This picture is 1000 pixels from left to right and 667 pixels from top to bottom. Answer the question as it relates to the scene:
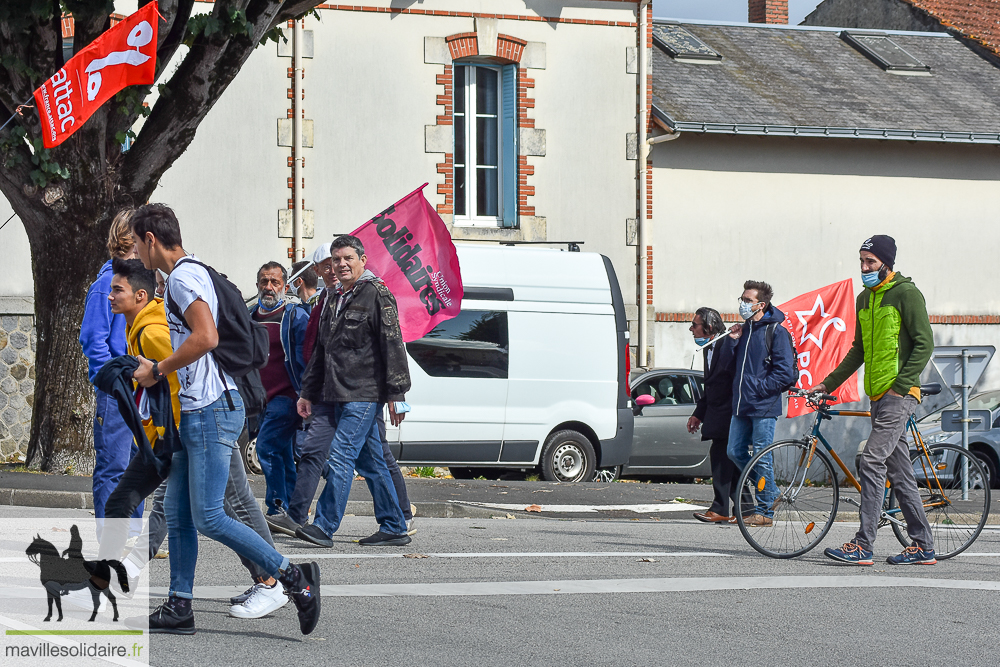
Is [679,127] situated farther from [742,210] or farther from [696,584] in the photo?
[696,584]

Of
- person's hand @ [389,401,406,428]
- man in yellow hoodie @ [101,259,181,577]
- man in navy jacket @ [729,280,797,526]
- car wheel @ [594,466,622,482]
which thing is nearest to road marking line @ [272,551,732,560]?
person's hand @ [389,401,406,428]

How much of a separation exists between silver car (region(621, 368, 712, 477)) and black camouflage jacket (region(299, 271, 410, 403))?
735 centimetres

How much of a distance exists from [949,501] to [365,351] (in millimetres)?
3870

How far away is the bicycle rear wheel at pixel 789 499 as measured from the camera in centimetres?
808

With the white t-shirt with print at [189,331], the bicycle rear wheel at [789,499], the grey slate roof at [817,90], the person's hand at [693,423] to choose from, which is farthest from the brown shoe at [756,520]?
the grey slate roof at [817,90]

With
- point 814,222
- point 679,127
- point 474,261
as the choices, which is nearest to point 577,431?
point 474,261

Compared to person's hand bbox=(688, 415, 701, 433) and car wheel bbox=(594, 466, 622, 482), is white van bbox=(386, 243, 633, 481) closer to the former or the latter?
car wheel bbox=(594, 466, 622, 482)

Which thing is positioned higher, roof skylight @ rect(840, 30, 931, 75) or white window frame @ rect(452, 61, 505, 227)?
roof skylight @ rect(840, 30, 931, 75)

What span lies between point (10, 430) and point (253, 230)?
4.13 m

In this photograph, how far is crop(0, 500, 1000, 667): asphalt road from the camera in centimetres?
521

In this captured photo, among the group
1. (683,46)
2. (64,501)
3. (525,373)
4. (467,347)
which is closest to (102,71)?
(64,501)

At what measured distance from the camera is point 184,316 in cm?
503

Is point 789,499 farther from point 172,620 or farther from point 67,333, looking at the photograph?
point 67,333

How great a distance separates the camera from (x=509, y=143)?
1923 centimetres
